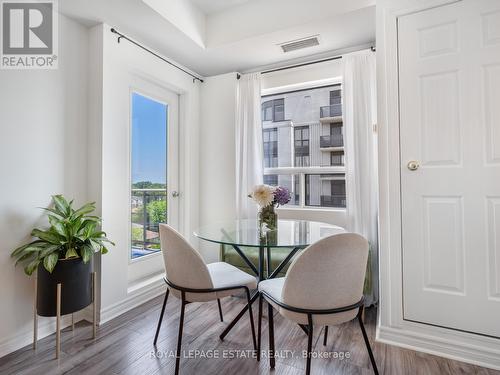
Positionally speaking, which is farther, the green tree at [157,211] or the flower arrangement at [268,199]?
the green tree at [157,211]

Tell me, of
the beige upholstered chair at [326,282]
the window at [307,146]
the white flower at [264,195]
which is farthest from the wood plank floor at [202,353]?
the window at [307,146]

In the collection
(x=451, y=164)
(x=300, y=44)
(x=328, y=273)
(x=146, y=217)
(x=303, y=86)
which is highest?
(x=300, y=44)

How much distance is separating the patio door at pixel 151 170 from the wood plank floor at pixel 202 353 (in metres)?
0.79

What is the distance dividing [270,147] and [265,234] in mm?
1522

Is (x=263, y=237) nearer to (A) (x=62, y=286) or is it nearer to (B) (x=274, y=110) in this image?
(A) (x=62, y=286)

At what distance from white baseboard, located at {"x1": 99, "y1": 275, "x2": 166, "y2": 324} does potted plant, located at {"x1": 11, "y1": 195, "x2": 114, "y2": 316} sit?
0.34m

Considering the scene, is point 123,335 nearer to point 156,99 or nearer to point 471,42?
point 156,99

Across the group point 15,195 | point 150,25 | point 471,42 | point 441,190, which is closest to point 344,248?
point 441,190

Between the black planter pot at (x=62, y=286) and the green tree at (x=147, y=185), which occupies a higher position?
the green tree at (x=147, y=185)

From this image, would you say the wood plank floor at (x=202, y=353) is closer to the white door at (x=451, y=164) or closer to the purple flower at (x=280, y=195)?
the white door at (x=451, y=164)

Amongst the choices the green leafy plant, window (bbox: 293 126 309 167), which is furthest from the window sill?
the green leafy plant

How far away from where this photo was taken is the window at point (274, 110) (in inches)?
125

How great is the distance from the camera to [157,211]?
3.00m

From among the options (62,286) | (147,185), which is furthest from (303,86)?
(62,286)
